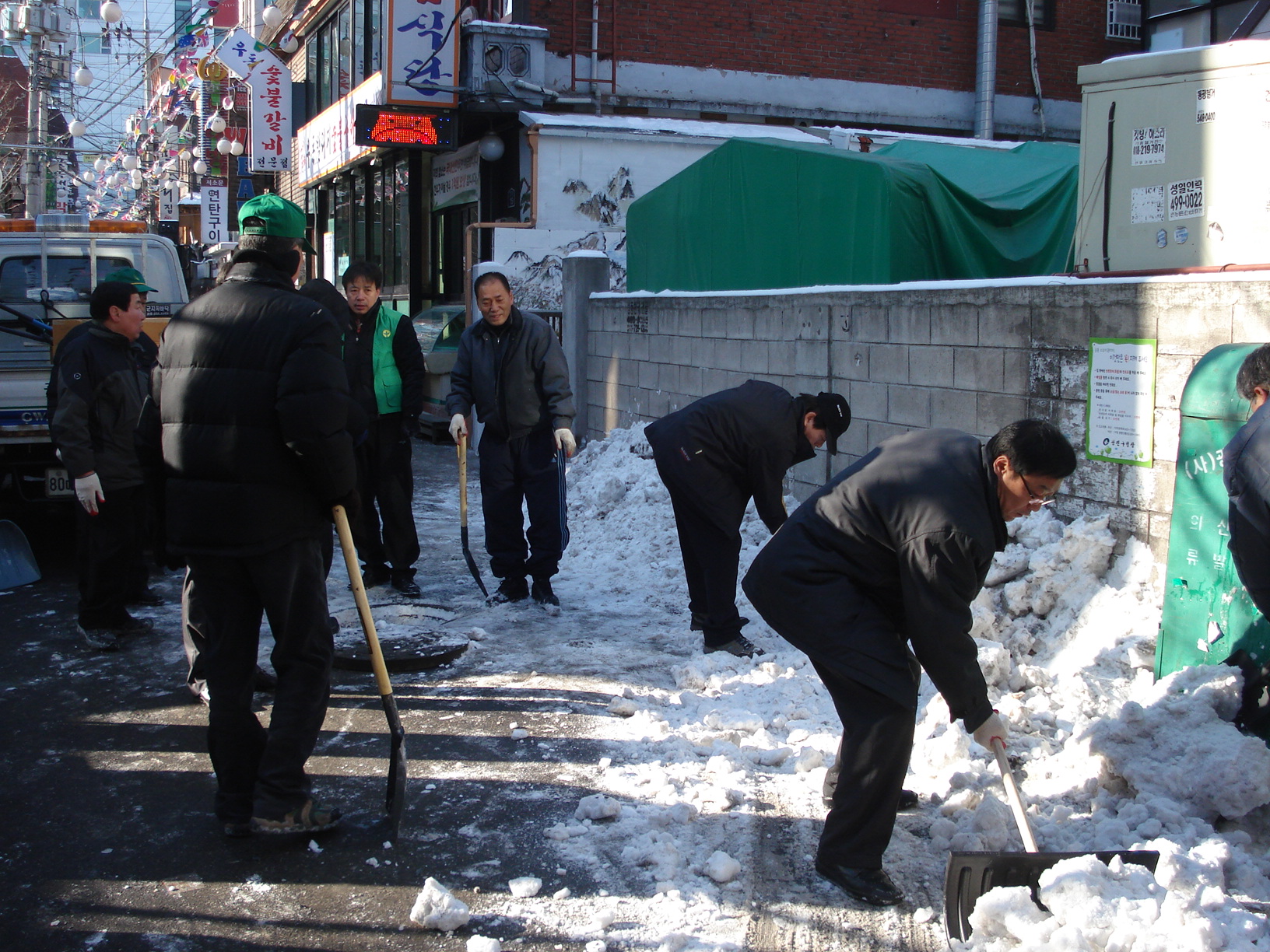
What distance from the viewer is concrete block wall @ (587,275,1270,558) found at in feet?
16.3

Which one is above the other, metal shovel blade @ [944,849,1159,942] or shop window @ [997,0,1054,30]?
shop window @ [997,0,1054,30]

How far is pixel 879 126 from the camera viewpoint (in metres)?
18.2

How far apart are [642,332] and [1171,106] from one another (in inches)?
223

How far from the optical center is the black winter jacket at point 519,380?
21.7 feet

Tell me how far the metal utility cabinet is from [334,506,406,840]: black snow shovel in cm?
405

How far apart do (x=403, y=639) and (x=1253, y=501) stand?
4.03 m

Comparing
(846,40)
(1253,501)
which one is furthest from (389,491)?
(846,40)

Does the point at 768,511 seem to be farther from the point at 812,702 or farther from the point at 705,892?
the point at 705,892

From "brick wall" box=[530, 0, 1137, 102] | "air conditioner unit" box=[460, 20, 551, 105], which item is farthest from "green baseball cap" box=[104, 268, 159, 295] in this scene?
"brick wall" box=[530, 0, 1137, 102]

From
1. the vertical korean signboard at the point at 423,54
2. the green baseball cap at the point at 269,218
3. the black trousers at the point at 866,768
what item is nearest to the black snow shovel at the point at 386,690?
the green baseball cap at the point at 269,218

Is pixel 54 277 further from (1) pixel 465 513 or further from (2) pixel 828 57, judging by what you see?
(2) pixel 828 57

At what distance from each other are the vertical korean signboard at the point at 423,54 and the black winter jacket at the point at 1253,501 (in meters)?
14.5

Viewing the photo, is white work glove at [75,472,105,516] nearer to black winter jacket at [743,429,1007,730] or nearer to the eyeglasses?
black winter jacket at [743,429,1007,730]

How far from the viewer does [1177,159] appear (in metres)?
5.33
